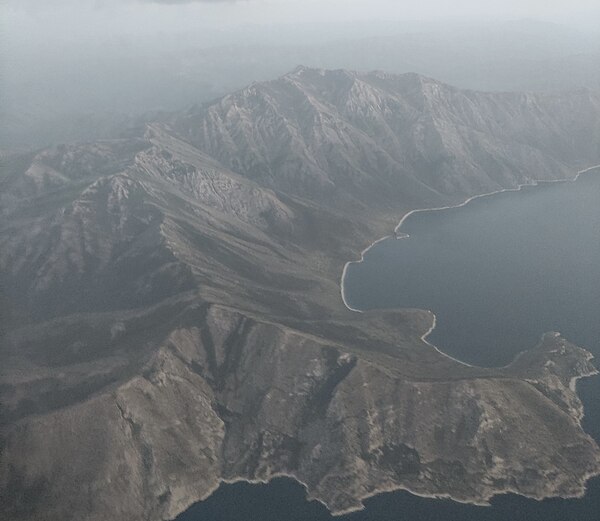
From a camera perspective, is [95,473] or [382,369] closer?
[95,473]

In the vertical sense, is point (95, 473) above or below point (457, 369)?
above

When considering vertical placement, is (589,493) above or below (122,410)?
below

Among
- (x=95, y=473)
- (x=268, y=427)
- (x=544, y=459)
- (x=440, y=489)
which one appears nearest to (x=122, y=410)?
(x=95, y=473)

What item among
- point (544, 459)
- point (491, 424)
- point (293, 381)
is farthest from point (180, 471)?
point (544, 459)

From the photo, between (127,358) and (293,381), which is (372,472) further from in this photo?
(127,358)

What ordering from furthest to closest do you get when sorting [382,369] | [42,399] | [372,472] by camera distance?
[382,369]
[42,399]
[372,472]

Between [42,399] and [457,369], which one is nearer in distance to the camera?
[42,399]

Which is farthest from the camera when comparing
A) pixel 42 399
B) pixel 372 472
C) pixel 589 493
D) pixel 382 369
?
pixel 382 369

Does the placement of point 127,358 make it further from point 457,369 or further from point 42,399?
point 457,369

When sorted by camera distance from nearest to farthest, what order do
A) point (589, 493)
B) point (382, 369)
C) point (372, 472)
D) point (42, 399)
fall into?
point (589, 493)
point (372, 472)
point (42, 399)
point (382, 369)

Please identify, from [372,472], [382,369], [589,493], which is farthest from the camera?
[382,369]
